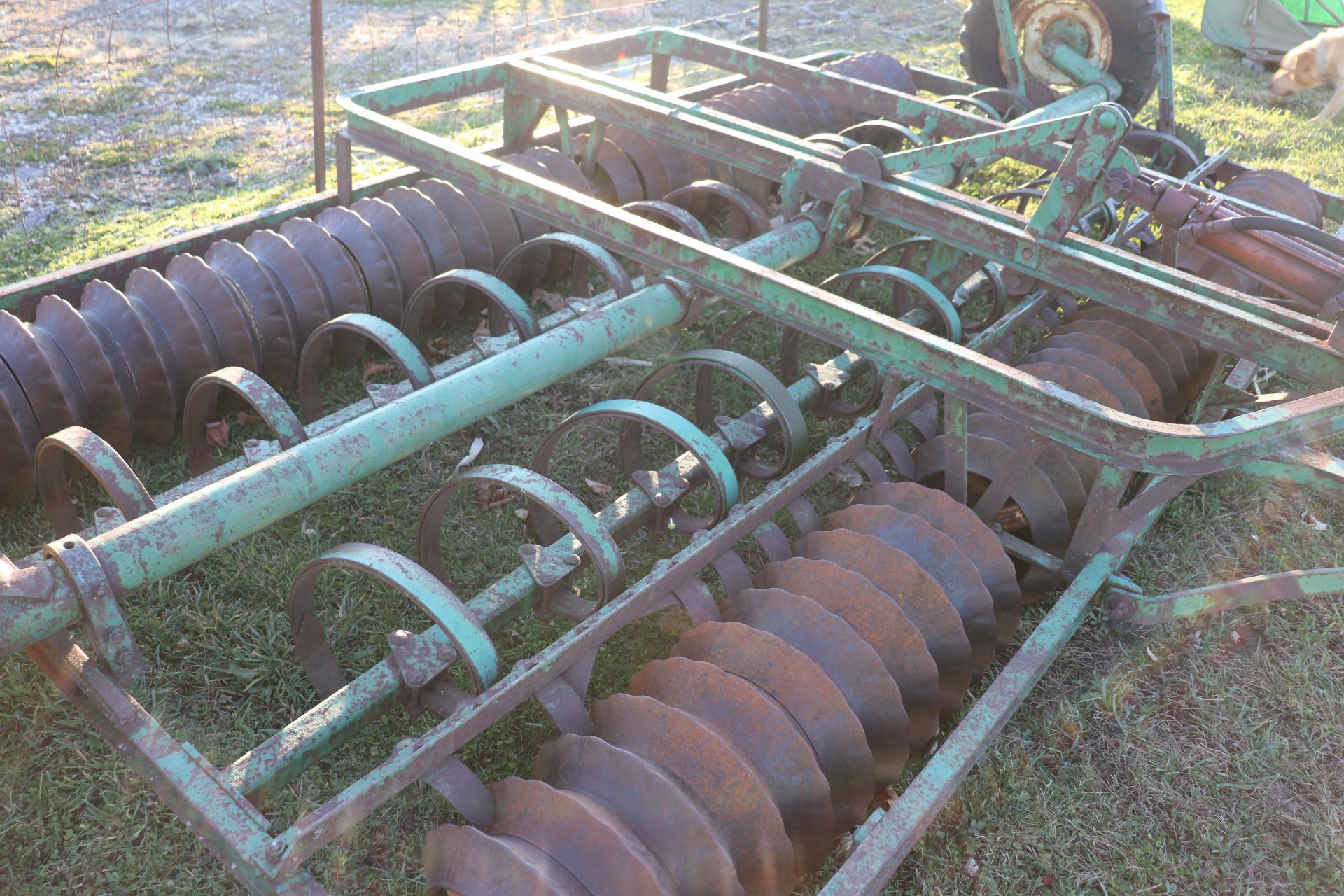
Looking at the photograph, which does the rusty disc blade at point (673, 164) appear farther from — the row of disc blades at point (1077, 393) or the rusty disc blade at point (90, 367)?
the rusty disc blade at point (90, 367)

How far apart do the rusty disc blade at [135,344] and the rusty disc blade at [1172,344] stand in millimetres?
3397

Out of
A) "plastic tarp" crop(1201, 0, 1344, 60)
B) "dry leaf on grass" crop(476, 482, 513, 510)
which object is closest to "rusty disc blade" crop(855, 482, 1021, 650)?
"dry leaf on grass" crop(476, 482, 513, 510)

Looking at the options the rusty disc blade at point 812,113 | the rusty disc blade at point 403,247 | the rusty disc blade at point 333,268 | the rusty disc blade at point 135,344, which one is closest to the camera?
the rusty disc blade at point 135,344

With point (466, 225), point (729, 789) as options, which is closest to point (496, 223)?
point (466, 225)

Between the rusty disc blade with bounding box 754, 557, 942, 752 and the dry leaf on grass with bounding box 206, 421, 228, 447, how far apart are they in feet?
7.90

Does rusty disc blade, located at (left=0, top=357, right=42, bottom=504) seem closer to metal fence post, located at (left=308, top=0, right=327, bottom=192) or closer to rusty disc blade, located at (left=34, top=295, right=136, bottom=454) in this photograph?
rusty disc blade, located at (left=34, top=295, right=136, bottom=454)

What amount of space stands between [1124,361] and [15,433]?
371 centimetres

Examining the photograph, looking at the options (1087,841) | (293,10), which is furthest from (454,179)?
(293,10)

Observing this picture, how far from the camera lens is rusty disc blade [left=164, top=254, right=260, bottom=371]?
359 cm

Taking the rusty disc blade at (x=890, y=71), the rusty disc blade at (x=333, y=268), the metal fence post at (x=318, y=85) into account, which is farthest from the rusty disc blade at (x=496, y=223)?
the rusty disc blade at (x=890, y=71)

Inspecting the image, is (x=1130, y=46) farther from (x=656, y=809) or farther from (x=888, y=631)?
(x=656, y=809)

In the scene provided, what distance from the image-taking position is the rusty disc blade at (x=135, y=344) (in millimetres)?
3400

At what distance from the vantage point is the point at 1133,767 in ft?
9.32

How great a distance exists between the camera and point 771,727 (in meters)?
2.14
